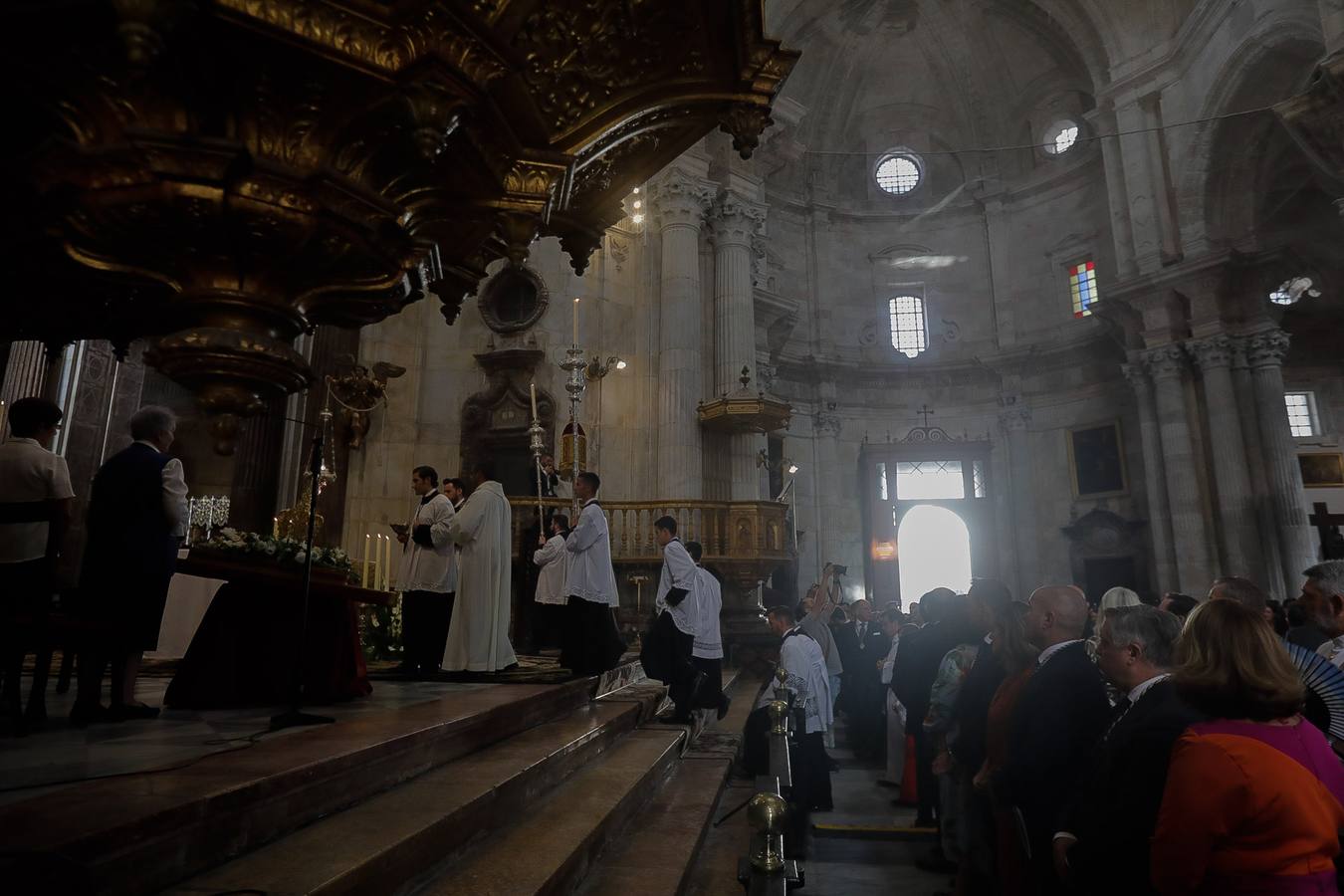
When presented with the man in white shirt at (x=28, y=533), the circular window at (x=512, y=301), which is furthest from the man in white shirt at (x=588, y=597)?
the circular window at (x=512, y=301)

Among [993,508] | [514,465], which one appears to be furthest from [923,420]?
[514,465]

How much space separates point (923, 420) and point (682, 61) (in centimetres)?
1952

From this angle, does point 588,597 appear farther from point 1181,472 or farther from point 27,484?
point 1181,472

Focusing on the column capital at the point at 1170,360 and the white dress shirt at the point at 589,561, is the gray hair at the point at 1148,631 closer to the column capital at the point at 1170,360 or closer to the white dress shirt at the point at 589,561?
the white dress shirt at the point at 589,561

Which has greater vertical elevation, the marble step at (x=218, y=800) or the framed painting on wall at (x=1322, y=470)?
the framed painting on wall at (x=1322, y=470)

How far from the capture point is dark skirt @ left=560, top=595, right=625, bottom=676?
6.80 meters

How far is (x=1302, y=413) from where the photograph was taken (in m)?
20.2

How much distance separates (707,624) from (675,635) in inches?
24.3

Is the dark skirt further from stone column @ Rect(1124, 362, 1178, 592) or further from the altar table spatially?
stone column @ Rect(1124, 362, 1178, 592)

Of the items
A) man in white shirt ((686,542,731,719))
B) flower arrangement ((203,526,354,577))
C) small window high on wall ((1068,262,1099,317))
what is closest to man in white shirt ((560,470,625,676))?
man in white shirt ((686,542,731,719))

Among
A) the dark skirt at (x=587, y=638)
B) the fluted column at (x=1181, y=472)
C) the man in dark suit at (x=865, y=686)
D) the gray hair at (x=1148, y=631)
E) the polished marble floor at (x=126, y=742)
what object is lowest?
the man in dark suit at (x=865, y=686)

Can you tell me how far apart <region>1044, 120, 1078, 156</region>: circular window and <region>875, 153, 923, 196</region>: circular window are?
3.54 m

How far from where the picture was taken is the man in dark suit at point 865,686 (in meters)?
9.84

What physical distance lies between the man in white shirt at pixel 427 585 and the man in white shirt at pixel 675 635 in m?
1.76
